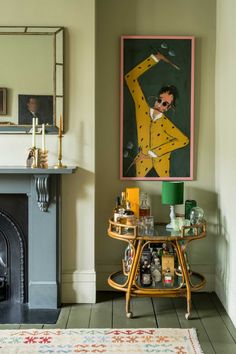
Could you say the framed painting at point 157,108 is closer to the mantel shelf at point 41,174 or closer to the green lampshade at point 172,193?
the green lampshade at point 172,193

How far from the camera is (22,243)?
11.4 feet

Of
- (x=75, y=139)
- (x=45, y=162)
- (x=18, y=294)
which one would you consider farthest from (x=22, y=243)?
(x=75, y=139)

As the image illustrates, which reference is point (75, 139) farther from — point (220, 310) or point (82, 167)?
point (220, 310)

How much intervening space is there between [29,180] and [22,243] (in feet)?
1.55

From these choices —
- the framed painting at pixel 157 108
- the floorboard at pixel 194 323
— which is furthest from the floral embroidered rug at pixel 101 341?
the framed painting at pixel 157 108

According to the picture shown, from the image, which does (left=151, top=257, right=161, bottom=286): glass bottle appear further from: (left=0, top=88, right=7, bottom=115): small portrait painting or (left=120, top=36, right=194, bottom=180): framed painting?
(left=0, top=88, right=7, bottom=115): small portrait painting

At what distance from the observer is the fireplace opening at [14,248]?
347 centimetres

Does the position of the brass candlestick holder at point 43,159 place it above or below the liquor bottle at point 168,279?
above

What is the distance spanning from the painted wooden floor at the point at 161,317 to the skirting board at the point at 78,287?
2.6 inches

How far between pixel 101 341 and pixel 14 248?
107 cm

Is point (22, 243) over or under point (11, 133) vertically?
under

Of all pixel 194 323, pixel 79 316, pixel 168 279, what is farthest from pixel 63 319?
pixel 194 323

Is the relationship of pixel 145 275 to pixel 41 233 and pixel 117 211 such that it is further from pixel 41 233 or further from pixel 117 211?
pixel 41 233

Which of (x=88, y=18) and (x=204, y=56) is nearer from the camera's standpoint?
(x=88, y=18)
